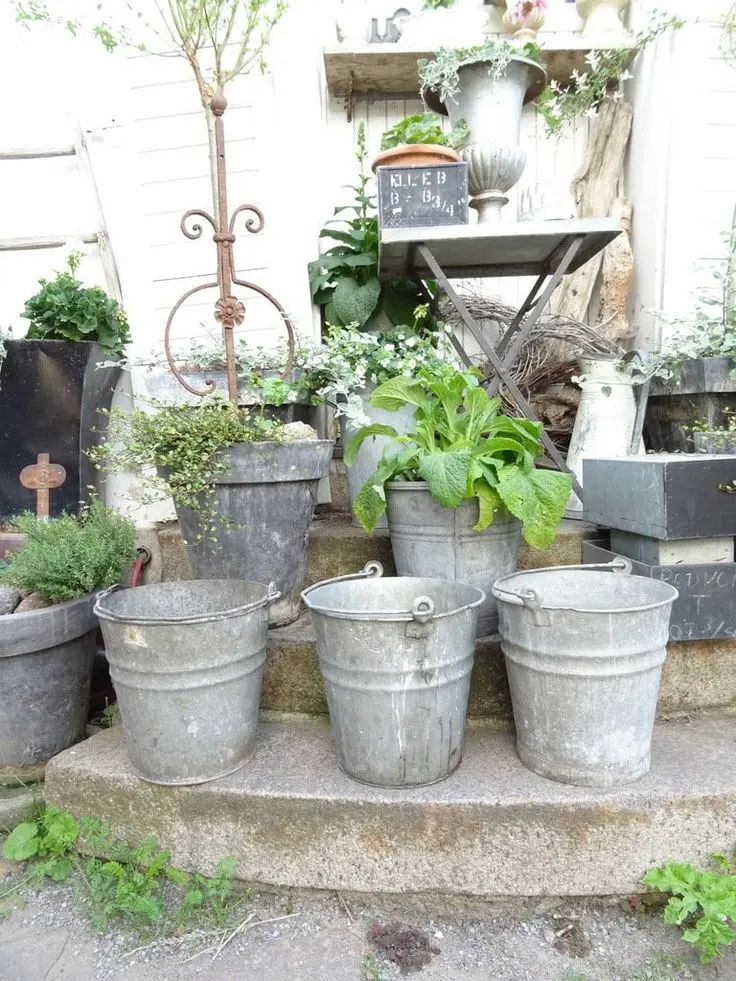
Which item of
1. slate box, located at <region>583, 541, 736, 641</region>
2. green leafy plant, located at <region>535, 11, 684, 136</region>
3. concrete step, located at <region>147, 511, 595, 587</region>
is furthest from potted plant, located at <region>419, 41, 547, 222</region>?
slate box, located at <region>583, 541, 736, 641</region>

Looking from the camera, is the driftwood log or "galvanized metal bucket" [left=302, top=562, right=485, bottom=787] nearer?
"galvanized metal bucket" [left=302, top=562, right=485, bottom=787]

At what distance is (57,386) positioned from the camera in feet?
8.17

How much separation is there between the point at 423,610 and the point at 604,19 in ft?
11.4

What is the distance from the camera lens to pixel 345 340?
91.5 inches

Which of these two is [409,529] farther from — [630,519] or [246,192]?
[246,192]

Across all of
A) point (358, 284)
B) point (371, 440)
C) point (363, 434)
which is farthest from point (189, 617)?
point (358, 284)

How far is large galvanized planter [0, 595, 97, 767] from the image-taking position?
178 centimetres

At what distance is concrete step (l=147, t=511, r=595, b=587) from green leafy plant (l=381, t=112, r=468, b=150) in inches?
63.2

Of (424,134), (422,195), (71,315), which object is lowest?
(71,315)

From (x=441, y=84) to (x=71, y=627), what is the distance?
2.62 m

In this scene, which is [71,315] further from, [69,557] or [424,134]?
[424,134]

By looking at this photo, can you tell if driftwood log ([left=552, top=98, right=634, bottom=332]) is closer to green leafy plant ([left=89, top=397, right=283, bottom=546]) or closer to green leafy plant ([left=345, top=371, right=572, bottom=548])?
green leafy plant ([left=345, top=371, right=572, bottom=548])

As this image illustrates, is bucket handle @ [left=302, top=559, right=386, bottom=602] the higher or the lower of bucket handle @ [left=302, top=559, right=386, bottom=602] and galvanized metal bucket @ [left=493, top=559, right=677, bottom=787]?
the higher

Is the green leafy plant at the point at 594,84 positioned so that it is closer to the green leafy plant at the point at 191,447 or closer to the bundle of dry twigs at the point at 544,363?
the bundle of dry twigs at the point at 544,363
